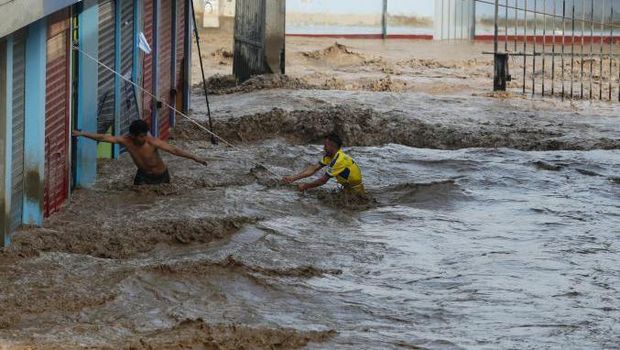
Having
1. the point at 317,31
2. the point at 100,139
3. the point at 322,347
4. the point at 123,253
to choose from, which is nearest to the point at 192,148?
the point at 100,139

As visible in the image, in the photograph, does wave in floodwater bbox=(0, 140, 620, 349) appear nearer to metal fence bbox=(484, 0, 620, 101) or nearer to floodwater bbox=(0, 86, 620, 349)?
floodwater bbox=(0, 86, 620, 349)

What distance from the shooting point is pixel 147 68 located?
796 inches

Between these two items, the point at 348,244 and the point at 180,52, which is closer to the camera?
the point at 348,244

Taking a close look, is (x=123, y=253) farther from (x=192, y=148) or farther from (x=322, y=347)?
(x=192, y=148)

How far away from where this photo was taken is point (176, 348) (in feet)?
32.9

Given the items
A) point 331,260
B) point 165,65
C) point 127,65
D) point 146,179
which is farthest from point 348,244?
point 165,65

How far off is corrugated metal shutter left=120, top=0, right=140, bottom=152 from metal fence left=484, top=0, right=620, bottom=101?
20.2 ft

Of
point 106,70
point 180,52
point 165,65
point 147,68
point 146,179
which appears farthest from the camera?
point 180,52

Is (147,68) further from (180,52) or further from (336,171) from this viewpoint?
(336,171)

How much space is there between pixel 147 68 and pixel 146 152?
13.5 feet

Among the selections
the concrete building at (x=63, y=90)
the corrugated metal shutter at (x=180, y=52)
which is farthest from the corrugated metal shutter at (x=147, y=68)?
the corrugated metal shutter at (x=180, y=52)

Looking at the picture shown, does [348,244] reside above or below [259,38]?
below

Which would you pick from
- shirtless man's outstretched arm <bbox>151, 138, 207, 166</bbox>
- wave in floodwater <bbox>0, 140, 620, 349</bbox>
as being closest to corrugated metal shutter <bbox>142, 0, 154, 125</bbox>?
wave in floodwater <bbox>0, 140, 620, 349</bbox>

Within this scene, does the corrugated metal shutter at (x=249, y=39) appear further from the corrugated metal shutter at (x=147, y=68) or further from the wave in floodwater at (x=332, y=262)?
the wave in floodwater at (x=332, y=262)
